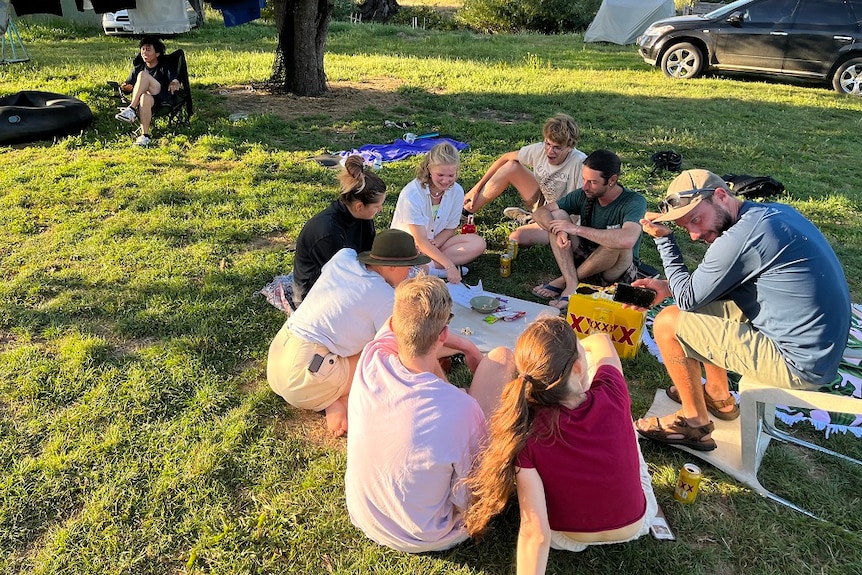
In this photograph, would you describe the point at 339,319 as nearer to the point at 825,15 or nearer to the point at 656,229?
the point at 656,229

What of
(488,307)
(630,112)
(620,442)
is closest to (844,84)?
(630,112)

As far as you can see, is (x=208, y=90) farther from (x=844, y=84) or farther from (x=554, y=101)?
(x=844, y=84)

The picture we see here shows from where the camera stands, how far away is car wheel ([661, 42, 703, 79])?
11.9m

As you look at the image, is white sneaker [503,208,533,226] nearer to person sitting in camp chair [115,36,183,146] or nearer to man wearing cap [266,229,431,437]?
man wearing cap [266,229,431,437]

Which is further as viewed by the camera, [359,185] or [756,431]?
[359,185]

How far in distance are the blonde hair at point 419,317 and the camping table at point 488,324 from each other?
1.51 m

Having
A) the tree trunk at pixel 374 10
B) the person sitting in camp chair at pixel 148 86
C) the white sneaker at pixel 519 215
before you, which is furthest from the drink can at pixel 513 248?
the tree trunk at pixel 374 10

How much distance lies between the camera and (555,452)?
7.02ft

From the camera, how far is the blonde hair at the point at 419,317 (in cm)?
228

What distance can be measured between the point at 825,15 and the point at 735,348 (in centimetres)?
1122

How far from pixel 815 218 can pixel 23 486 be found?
6748 millimetres

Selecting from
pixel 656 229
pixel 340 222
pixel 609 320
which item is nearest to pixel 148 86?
pixel 340 222

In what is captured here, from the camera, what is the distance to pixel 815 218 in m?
5.95

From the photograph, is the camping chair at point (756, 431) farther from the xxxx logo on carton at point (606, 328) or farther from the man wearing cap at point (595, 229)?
the man wearing cap at point (595, 229)
